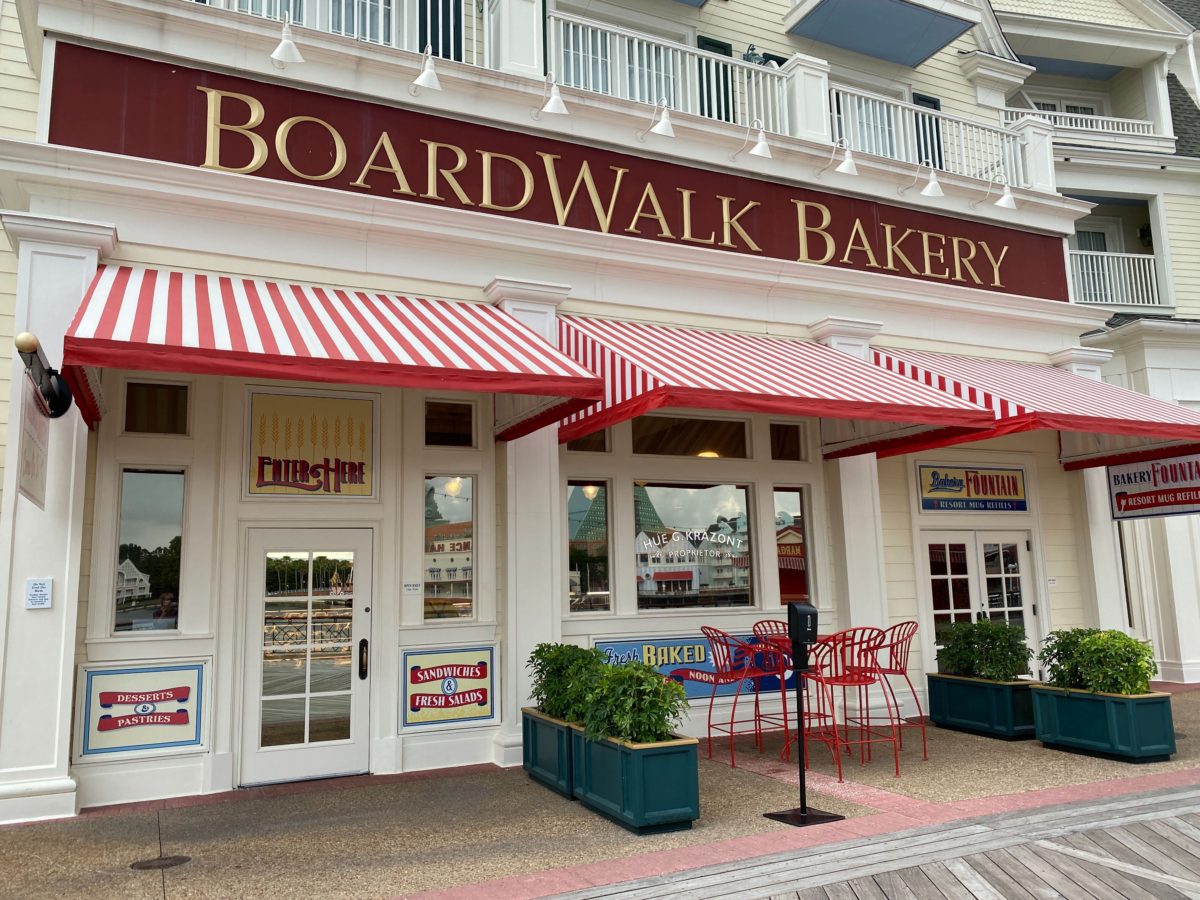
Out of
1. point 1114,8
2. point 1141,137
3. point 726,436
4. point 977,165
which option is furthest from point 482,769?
point 1114,8

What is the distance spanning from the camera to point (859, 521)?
1059 cm

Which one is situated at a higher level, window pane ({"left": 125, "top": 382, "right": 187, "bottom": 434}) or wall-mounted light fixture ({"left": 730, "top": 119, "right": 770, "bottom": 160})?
wall-mounted light fixture ({"left": 730, "top": 119, "right": 770, "bottom": 160})

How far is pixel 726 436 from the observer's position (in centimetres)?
1034

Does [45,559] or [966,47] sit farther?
[966,47]

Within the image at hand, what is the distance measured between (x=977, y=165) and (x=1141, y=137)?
5.15m

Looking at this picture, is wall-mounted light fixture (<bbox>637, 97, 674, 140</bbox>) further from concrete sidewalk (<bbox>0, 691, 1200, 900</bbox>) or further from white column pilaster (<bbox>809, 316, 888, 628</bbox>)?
concrete sidewalk (<bbox>0, 691, 1200, 900</bbox>)

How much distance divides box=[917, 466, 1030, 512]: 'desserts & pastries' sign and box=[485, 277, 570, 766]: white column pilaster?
17.0 ft

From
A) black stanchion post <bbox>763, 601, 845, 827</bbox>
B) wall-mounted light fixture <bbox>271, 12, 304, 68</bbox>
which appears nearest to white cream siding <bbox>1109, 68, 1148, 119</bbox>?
black stanchion post <bbox>763, 601, 845, 827</bbox>

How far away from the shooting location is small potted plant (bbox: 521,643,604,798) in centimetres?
704

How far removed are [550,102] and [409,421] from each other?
339 cm

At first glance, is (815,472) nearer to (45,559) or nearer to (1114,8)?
(45,559)

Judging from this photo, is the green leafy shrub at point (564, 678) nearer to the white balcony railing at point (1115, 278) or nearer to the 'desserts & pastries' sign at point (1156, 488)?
the 'desserts & pastries' sign at point (1156, 488)

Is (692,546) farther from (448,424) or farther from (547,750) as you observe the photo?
(547,750)

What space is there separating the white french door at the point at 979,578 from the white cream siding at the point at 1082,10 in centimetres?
1002
